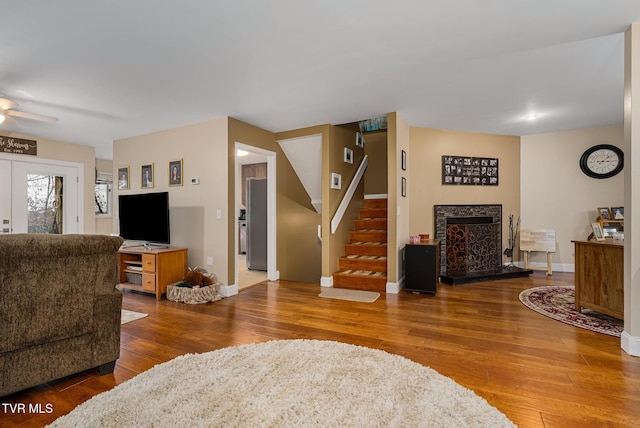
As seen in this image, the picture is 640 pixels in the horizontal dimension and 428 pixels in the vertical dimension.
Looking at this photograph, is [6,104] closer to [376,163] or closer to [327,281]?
[327,281]

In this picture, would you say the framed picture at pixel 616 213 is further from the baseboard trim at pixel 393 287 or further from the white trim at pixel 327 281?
the white trim at pixel 327 281

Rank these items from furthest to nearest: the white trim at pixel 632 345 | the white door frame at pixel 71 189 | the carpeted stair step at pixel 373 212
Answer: the carpeted stair step at pixel 373 212, the white door frame at pixel 71 189, the white trim at pixel 632 345

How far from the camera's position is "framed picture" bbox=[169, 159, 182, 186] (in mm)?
4445

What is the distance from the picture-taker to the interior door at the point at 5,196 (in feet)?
14.9

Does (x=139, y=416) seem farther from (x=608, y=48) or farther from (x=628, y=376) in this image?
(x=608, y=48)

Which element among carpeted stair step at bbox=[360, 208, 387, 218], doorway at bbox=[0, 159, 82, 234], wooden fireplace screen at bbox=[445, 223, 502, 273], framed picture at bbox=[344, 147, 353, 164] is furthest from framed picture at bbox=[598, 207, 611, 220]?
doorway at bbox=[0, 159, 82, 234]

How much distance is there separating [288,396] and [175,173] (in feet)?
12.4

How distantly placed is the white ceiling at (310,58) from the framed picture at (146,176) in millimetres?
810

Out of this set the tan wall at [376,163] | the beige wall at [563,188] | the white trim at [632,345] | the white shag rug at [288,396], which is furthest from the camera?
the tan wall at [376,163]

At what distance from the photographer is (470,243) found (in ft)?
Result: 16.0

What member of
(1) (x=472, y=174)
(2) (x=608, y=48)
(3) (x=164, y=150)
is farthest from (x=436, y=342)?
(3) (x=164, y=150)

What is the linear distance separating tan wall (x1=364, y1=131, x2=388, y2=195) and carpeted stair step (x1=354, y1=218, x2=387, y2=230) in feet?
3.36

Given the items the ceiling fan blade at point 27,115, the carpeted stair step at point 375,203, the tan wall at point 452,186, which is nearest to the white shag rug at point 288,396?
the ceiling fan blade at point 27,115

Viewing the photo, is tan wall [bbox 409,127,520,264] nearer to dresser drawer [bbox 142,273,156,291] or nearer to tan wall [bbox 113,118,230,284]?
tan wall [bbox 113,118,230,284]
